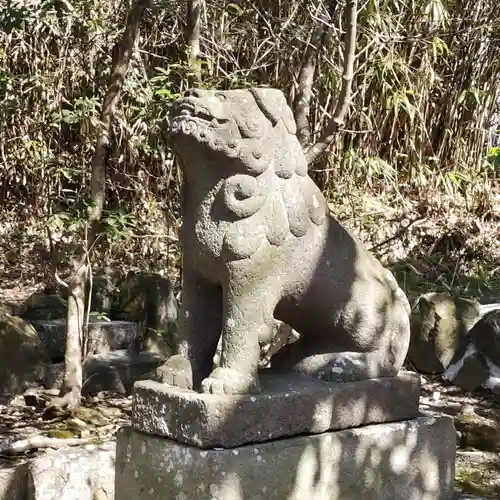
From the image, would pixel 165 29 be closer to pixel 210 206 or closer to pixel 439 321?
pixel 439 321

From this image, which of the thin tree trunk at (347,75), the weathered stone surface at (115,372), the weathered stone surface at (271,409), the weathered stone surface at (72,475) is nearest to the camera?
the weathered stone surface at (271,409)

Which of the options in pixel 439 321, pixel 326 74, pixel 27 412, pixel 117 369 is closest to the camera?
pixel 27 412

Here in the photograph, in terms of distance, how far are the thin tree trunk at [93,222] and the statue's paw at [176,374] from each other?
6.67 ft

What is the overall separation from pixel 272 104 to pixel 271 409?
0.83 meters

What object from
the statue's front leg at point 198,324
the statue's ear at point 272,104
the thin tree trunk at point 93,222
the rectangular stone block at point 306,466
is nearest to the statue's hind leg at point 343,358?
the rectangular stone block at point 306,466

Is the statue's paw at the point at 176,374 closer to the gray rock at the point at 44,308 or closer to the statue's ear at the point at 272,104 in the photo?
the statue's ear at the point at 272,104

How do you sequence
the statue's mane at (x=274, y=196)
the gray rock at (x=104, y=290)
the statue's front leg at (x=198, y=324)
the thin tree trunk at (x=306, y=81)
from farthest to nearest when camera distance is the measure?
the gray rock at (x=104, y=290) → the thin tree trunk at (x=306, y=81) → the statue's front leg at (x=198, y=324) → the statue's mane at (x=274, y=196)

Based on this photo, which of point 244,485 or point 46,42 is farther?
point 46,42

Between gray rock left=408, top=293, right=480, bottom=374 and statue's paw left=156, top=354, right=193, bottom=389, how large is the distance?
330 centimetres

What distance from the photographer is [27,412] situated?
432cm

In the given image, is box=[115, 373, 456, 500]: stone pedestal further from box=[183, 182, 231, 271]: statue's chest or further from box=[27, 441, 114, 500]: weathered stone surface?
box=[27, 441, 114, 500]: weathered stone surface

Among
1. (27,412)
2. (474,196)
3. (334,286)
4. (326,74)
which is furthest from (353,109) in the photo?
(334,286)

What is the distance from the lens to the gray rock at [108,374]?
15.5ft

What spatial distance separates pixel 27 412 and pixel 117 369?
638 millimetres
